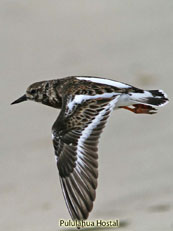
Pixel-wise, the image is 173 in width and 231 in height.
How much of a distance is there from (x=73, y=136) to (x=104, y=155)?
1.45 metres

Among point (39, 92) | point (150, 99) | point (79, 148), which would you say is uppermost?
point (39, 92)

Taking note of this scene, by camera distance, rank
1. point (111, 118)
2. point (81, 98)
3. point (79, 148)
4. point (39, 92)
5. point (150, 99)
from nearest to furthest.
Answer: point (79, 148), point (81, 98), point (150, 99), point (39, 92), point (111, 118)

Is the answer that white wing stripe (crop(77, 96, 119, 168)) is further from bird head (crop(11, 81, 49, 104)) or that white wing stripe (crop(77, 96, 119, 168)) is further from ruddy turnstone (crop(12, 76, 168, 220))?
bird head (crop(11, 81, 49, 104))

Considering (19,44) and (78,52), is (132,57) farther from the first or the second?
(19,44)

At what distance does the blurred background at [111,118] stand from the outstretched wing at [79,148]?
0.75m

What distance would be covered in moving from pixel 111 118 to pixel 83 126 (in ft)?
5.56

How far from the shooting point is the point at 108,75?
6.51 m

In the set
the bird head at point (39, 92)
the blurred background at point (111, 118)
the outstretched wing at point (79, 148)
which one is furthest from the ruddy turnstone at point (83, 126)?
the blurred background at point (111, 118)

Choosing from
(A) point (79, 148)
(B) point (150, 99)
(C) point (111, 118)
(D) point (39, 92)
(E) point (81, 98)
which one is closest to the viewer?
(A) point (79, 148)

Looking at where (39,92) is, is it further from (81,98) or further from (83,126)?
(83,126)

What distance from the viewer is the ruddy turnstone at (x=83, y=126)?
13.1 ft

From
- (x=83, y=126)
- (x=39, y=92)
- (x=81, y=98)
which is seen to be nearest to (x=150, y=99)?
(x=81, y=98)

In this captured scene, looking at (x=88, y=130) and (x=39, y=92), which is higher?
(x=39, y=92)

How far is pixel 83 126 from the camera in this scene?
4188 millimetres
